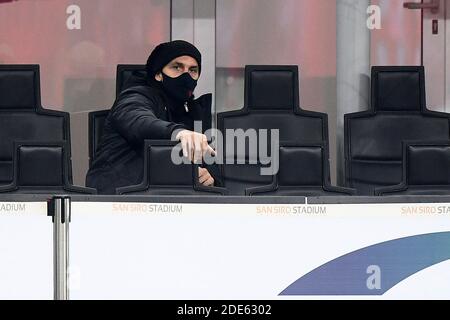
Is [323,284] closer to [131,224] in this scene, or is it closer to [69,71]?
[131,224]

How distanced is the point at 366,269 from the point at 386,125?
8.67 ft

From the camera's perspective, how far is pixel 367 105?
6770mm

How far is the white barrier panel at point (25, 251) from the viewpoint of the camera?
11.4ft

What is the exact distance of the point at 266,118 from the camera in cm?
591

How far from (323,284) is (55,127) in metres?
2.79

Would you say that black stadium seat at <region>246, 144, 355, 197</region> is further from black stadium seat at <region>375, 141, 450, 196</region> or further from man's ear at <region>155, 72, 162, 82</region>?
man's ear at <region>155, 72, 162, 82</region>

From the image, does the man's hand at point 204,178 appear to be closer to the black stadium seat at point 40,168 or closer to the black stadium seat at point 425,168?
the black stadium seat at point 40,168

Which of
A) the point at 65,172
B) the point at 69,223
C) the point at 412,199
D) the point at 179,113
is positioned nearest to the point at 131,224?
the point at 69,223

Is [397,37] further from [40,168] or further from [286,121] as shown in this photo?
[40,168]

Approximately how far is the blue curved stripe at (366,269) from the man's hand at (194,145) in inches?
42.4

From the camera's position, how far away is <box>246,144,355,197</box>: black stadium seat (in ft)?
16.1

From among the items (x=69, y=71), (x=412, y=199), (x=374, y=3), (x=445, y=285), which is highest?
(x=374, y=3)

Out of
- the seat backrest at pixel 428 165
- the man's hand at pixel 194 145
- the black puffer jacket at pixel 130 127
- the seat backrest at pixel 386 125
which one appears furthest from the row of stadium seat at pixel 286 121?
the man's hand at pixel 194 145
